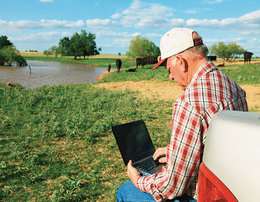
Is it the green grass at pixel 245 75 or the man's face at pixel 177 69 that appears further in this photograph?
the green grass at pixel 245 75

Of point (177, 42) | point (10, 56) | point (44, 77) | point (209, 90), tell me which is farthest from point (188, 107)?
point (10, 56)

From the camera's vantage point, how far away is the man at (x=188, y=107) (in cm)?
148

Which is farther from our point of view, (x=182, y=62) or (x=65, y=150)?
(x=65, y=150)

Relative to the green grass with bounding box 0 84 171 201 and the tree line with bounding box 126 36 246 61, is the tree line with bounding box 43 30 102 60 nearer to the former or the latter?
the tree line with bounding box 126 36 246 61

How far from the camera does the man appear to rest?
148 cm

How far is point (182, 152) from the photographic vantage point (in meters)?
1.51

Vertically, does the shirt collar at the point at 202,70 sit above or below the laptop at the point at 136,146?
above

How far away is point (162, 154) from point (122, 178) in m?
2.20

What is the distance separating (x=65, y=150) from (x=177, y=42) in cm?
453

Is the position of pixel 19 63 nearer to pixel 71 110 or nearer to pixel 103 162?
pixel 71 110

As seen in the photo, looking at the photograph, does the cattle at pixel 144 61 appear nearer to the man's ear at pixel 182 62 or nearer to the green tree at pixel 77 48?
the man's ear at pixel 182 62

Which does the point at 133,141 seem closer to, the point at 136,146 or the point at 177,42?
the point at 136,146

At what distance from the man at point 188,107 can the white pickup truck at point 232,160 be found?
1.33ft

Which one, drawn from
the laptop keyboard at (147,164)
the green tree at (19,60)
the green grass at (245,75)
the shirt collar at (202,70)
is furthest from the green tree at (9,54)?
the shirt collar at (202,70)
